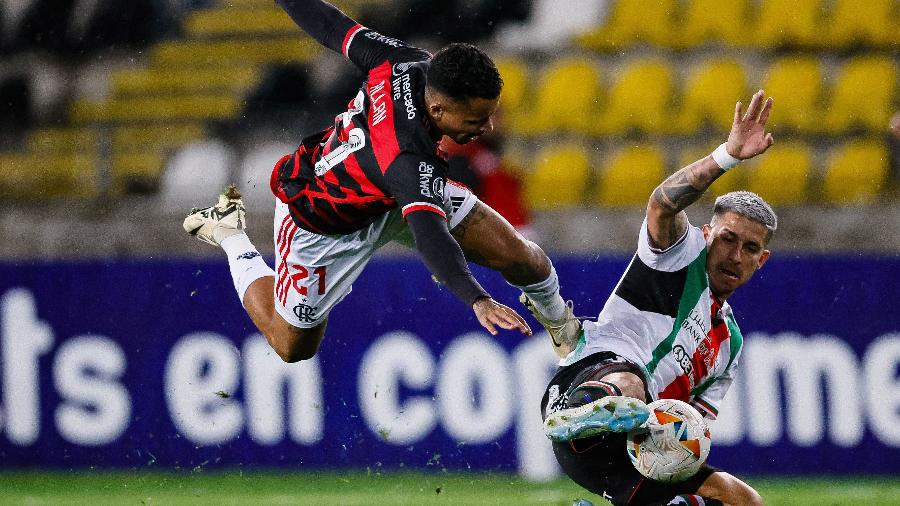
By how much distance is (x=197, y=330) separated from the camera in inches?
352

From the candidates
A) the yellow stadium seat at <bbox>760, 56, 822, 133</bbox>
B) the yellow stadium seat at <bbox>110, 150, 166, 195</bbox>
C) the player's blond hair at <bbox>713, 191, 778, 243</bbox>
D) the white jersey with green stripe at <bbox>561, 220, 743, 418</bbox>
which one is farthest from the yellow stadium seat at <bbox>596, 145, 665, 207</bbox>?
the white jersey with green stripe at <bbox>561, 220, 743, 418</bbox>

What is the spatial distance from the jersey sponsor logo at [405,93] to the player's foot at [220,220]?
1.85 metres

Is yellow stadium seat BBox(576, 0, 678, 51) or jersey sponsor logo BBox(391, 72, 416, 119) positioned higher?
jersey sponsor logo BBox(391, 72, 416, 119)

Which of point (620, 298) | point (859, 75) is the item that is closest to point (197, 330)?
point (620, 298)

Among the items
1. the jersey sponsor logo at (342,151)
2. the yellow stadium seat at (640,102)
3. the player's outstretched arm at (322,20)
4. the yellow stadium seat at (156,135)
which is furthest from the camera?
the yellow stadium seat at (156,135)

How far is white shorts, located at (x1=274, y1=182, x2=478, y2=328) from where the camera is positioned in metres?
6.12

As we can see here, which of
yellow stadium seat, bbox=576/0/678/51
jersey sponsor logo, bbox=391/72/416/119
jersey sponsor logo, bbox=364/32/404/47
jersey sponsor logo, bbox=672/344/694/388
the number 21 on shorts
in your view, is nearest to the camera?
jersey sponsor logo, bbox=391/72/416/119

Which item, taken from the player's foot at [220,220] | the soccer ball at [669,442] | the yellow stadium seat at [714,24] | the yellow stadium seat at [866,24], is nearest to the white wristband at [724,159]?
the soccer ball at [669,442]

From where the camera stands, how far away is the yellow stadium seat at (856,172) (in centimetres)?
1040

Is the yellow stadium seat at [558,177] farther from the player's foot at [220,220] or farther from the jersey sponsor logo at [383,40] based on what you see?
the jersey sponsor logo at [383,40]

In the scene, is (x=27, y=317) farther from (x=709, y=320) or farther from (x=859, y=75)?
(x=859, y=75)

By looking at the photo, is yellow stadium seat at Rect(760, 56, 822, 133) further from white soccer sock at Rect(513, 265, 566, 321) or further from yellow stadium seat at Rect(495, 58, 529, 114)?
white soccer sock at Rect(513, 265, 566, 321)

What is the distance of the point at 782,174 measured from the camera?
10734mm

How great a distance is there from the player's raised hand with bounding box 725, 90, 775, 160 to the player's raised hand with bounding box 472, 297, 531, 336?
1310 mm
